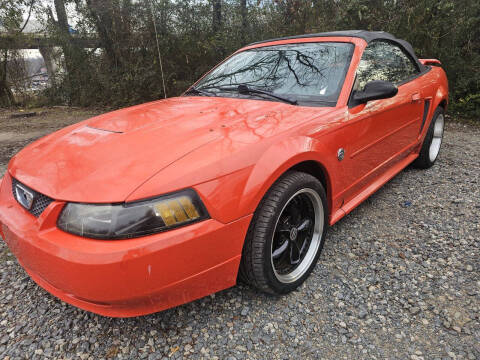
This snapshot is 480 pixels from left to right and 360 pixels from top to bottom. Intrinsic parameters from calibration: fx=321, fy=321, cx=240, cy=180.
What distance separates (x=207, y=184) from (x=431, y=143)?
123 inches

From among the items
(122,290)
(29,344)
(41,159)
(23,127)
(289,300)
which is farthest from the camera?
(23,127)

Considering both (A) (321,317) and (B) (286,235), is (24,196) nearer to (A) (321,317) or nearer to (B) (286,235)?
(B) (286,235)

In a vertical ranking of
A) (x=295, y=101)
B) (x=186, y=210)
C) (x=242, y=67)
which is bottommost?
(x=186, y=210)

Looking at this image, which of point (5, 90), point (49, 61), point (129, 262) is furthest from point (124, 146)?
point (5, 90)

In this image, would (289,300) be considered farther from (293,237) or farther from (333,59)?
(333,59)

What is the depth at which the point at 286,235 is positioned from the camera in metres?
1.88

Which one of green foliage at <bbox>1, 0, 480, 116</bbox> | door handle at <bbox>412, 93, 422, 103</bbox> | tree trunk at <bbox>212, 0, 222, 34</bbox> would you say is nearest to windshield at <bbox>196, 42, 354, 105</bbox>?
door handle at <bbox>412, 93, 422, 103</bbox>

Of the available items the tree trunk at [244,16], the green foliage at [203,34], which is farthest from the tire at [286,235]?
→ the tree trunk at [244,16]

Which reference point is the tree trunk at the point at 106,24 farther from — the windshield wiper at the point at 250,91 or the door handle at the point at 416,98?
the door handle at the point at 416,98

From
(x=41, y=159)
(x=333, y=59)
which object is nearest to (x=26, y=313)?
(x=41, y=159)

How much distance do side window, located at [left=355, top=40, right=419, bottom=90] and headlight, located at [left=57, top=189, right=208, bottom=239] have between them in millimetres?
1550

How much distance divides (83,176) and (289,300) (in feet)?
4.18

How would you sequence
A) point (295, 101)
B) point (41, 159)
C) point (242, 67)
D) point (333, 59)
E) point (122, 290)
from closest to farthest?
point (122, 290) < point (41, 159) < point (295, 101) < point (333, 59) < point (242, 67)

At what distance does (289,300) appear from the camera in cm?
184
